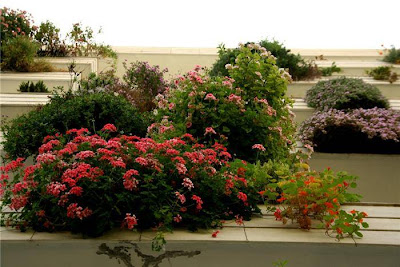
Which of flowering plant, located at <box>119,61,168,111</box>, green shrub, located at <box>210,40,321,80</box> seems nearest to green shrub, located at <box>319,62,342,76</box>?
green shrub, located at <box>210,40,321,80</box>

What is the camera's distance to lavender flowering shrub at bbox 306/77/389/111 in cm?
721

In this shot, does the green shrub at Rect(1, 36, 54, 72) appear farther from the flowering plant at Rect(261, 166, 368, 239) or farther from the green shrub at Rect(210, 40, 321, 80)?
the flowering plant at Rect(261, 166, 368, 239)

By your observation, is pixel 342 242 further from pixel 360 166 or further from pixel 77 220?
pixel 360 166

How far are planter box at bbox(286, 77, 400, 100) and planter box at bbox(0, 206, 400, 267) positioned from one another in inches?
217

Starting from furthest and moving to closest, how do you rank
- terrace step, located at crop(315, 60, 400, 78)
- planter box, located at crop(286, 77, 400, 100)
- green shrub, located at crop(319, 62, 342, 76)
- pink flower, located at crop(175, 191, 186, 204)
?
terrace step, located at crop(315, 60, 400, 78)
green shrub, located at crop(319, 62, 342, 76)
planter box, located at crop(286, 77, 400, 100)
pink flower, located at crop(175, 191, 186, 204)

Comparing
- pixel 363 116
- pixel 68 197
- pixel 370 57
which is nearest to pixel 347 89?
pixel 363 116

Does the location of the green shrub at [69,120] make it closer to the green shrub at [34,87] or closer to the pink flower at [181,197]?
→ the pink flower at [181,197]

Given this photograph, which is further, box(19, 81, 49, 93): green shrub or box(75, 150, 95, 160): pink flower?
box(19, 81, 49, 93): green shrub

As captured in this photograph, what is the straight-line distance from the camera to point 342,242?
3.28 meters

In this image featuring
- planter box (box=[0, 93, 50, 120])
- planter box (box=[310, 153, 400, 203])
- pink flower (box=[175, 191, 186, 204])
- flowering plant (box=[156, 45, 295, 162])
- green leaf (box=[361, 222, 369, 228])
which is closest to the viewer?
pink flower (box=[175, 191, 186, 204])

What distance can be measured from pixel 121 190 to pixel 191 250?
0.53m

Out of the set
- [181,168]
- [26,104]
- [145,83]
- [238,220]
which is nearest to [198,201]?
[181,168]

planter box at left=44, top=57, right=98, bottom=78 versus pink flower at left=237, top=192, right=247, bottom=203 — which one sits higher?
planter box at left=44, top=57, right=98, bottom=78

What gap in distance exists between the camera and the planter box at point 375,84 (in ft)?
29.5
